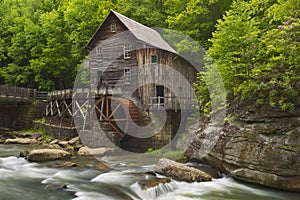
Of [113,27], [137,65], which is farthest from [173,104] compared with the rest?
[113,27]

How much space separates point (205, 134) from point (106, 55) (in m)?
11.4

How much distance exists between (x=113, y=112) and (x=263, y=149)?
372 inches

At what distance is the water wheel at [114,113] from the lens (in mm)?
14742

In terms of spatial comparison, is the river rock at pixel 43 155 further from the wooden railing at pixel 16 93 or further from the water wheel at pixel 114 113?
the wooden railing at pixel 16 93

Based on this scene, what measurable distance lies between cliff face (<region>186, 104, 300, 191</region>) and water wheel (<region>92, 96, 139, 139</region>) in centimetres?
688

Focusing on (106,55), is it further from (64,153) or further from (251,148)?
(251,148)

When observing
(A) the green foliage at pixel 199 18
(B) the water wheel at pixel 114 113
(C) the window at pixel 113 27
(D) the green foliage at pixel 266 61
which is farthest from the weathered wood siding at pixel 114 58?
(D) the green foliage at pixel 266 61

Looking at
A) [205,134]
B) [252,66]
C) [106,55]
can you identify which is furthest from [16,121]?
[252,66]

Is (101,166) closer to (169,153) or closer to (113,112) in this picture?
(169,153)

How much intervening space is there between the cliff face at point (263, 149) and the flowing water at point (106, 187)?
34 cm

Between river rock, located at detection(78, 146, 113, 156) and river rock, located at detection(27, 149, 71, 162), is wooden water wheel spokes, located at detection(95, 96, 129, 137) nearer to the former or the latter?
river rock, located at detection(78, 146, 113, 156)

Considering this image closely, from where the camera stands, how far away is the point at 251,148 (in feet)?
25.3

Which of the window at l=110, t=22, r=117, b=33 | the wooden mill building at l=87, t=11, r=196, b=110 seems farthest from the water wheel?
the window at l=110, t=22, r=117, b=33

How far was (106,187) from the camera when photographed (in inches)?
301
